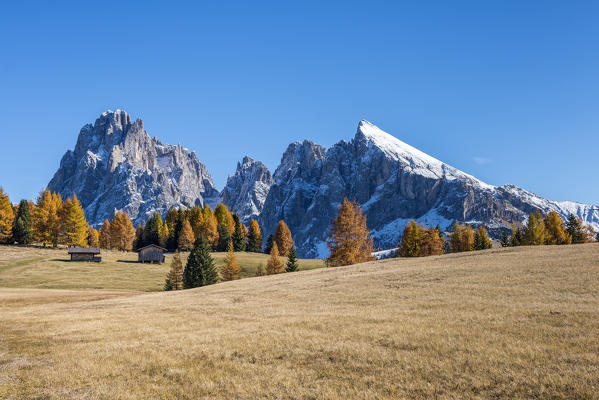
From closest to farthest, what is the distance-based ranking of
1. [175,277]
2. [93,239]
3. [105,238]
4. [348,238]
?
1. [348,238]
2. [175,277]
3. [105,238]
4. [93,239]

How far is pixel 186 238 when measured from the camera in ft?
412

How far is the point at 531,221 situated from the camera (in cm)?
10100

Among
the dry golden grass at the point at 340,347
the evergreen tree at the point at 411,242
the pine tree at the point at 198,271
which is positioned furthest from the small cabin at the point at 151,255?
the dry golden grass at the point at 340,347

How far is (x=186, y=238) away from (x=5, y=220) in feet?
153

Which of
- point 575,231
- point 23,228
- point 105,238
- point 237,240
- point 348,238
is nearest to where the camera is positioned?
point 348,238

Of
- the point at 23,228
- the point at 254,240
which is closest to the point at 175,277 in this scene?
the point at 23,228

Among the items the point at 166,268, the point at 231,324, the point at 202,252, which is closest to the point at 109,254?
the point at 166,268

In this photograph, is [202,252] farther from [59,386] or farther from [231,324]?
[59,386]

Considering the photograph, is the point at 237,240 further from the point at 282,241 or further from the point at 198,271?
the point at 198,271

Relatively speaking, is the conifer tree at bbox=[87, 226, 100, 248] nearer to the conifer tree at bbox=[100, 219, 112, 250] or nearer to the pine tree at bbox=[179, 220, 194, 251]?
the conifer tree at bbox=[100, 219, 112, 250]

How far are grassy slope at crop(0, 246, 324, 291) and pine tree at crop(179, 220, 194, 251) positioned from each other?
19.2 m

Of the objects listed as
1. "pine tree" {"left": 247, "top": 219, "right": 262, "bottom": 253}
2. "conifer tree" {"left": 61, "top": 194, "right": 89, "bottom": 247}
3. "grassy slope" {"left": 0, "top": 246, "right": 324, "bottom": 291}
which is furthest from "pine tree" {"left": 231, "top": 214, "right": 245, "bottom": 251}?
"conifer tree" {"left": 61, "top": 194, "right": 89, "bottom": 247}

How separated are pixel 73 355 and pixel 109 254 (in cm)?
10239

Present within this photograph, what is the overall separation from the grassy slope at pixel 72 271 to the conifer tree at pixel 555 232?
76483 mm
